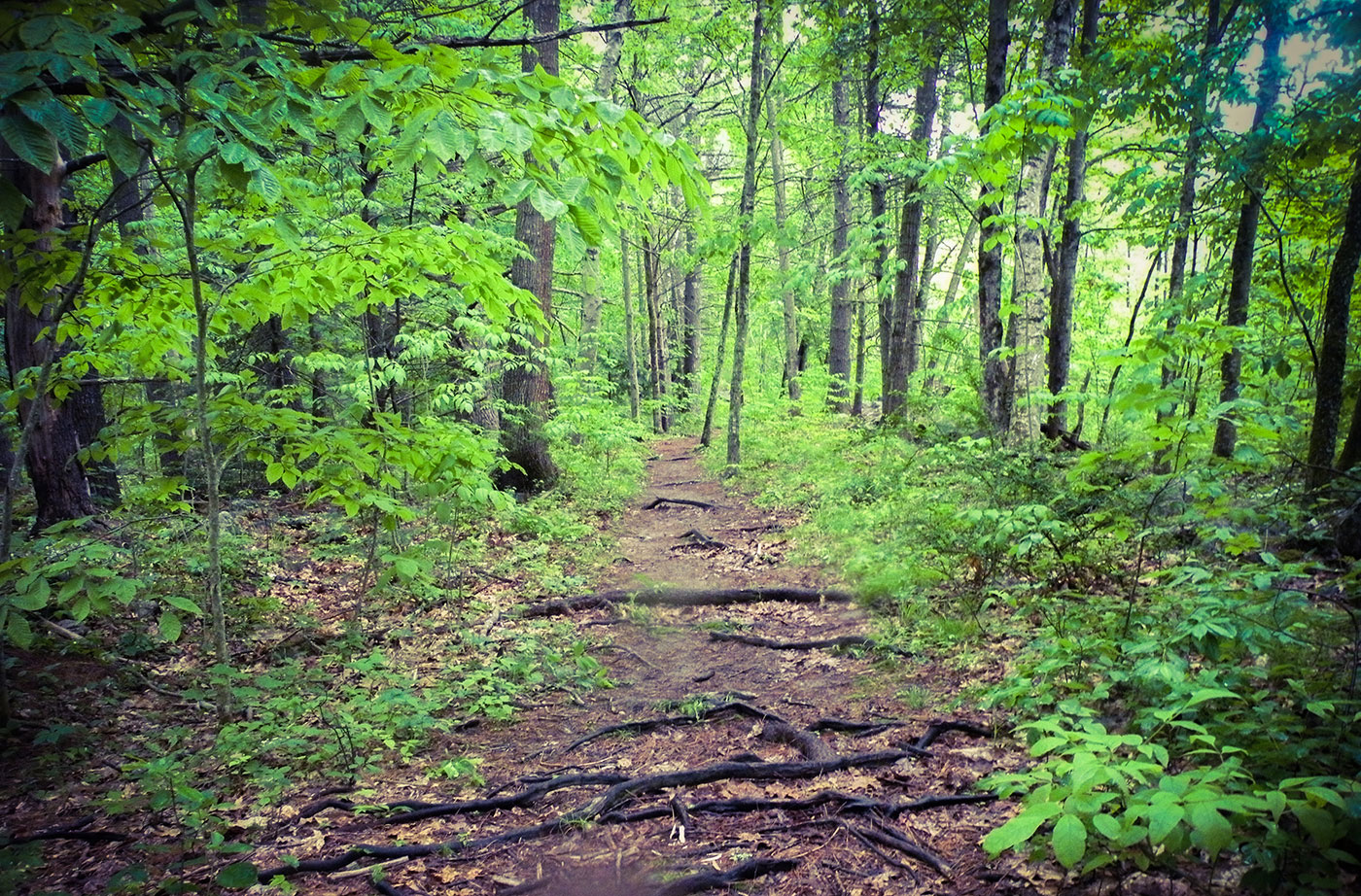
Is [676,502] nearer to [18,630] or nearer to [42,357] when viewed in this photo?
[42,357]

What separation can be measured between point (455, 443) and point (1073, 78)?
6126 millimetres

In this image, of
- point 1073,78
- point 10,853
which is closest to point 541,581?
point 10,853

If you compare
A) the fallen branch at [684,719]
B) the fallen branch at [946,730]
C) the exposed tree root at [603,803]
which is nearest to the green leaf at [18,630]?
the exposed tree root at [603,803]

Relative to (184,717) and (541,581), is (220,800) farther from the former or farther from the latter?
(541,581)

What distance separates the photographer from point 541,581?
7.04m

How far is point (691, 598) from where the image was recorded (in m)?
6.66

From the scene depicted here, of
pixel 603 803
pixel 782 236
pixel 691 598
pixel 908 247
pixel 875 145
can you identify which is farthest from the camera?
pixel 908 247

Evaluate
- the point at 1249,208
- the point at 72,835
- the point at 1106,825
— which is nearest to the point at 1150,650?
the point at 1106,825

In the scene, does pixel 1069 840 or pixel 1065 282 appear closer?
pixel 1069 840

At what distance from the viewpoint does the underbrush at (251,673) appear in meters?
2.89

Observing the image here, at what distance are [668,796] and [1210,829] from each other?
2395 millimetres

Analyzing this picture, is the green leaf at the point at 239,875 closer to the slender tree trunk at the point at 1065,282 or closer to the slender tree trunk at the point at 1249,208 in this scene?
the slender tree trunk at the point at 1249,208

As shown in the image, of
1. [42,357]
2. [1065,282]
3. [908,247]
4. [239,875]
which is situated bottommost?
[239,875]

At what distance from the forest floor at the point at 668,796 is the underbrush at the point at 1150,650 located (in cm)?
41
